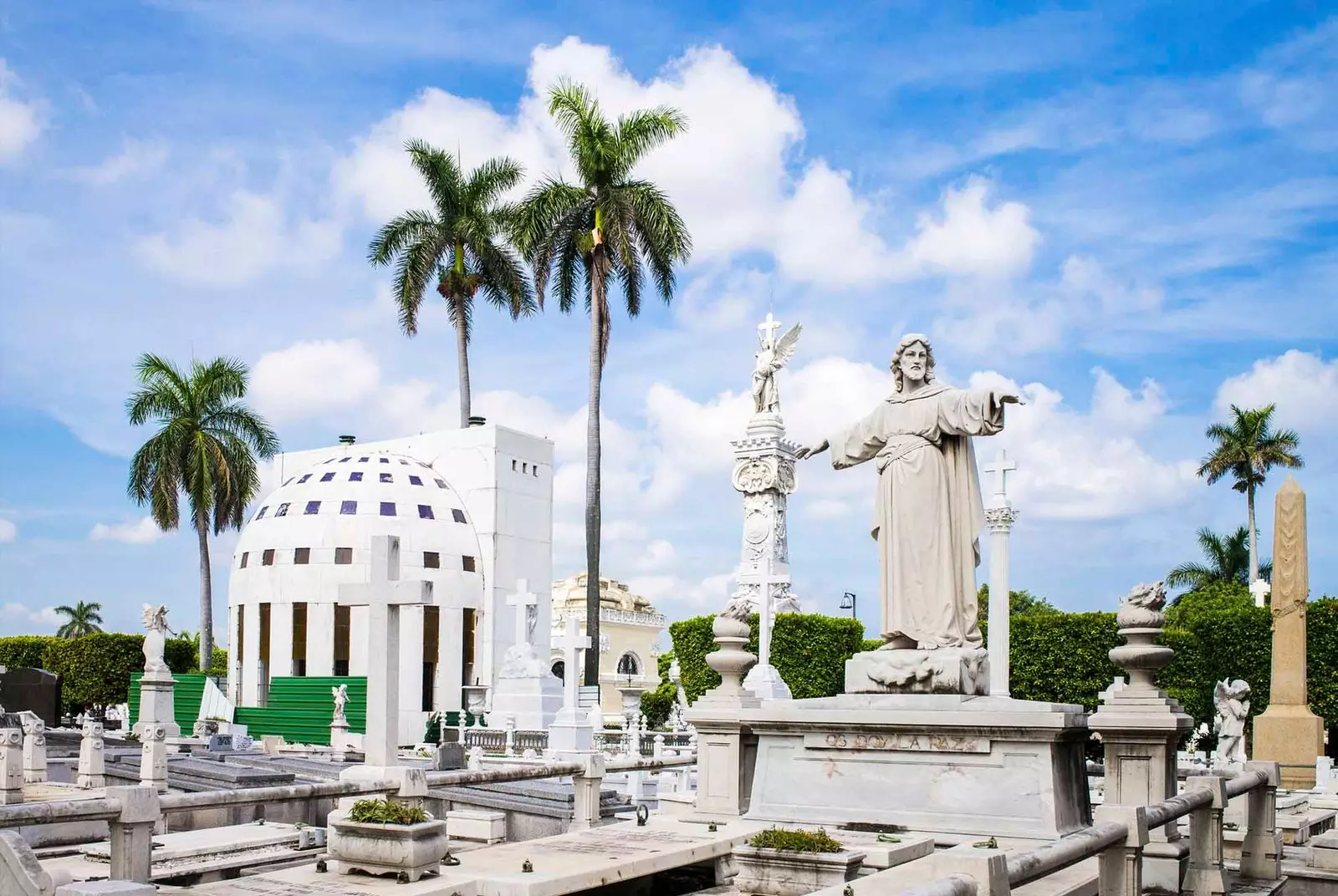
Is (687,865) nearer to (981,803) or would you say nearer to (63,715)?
(981,803)

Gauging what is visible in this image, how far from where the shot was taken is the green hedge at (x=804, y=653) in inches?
1437

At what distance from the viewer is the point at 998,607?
25.0 m

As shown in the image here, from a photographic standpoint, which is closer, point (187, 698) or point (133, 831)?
point (133, 831)

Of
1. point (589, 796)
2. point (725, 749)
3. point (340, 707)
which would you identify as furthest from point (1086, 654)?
point (725, 749)

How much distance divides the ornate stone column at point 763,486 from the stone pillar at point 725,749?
96.8 ft

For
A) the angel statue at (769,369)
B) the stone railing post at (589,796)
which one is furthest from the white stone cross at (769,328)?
the stone railing post at (589,796)

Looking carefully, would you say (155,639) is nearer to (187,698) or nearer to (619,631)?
(187,698)

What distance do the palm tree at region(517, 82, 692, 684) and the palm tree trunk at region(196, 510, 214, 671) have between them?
1927 cm

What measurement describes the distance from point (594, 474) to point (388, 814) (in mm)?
29083

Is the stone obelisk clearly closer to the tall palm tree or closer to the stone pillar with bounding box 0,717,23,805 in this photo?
the stone pillar with bounding box 0,717,23,805

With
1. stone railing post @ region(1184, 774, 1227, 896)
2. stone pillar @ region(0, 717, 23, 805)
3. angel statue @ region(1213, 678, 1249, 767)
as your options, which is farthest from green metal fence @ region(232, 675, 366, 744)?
stone railing post @ region(1184, 774, 1227, 896)

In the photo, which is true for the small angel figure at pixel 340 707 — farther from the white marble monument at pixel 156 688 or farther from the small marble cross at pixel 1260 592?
the small marble cross at pixel 1260 592

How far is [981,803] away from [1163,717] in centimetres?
156

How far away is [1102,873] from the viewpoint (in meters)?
7.60
